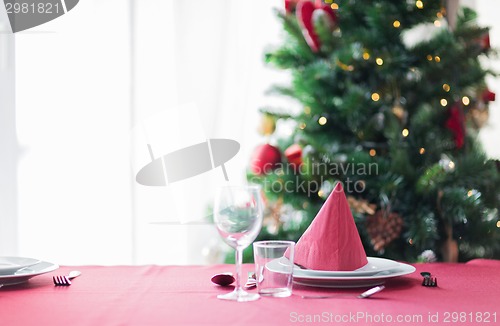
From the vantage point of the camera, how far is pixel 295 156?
97.7 inches

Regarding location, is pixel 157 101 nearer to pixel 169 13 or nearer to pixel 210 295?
pixel 169 13

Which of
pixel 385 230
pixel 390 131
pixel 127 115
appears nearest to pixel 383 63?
pixel 390 131

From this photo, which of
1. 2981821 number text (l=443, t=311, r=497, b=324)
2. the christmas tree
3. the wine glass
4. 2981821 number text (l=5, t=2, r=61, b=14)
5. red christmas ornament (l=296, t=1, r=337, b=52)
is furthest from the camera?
2981821 number text (l=5, t=2, r=61, b=14)

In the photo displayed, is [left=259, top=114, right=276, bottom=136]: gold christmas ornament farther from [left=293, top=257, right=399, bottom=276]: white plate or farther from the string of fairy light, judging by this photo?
[left=293, top=257, right=399, bottom=276]: white plate

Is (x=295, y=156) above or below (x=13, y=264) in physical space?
above

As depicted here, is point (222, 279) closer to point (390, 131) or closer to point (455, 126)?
point (390, 131)

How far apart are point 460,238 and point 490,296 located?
4.50ft

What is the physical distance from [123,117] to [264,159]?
635mm

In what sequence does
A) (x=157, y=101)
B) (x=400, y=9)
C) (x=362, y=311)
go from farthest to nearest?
(x=157, y=101)
(x=400, y=9)
(x=362, y=311)

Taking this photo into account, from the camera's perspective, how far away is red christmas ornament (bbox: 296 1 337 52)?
2396mm

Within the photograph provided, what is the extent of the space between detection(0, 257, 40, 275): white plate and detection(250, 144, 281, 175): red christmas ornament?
4.24 feet

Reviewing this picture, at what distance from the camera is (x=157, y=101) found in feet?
9.21

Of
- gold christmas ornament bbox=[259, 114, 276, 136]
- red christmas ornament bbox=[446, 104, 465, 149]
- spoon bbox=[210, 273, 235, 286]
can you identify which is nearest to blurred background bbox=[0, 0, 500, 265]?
gold christmas ornament bbox=[259, 114, 276, 136]

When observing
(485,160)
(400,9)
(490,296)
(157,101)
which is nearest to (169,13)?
(157,101)
